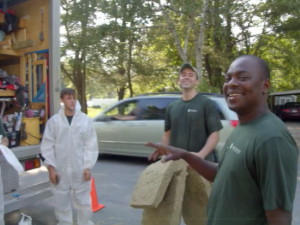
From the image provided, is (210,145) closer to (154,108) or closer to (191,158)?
(191,158)

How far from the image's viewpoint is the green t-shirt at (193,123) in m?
3.06

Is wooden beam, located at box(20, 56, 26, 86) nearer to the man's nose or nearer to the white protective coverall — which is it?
the white protective coverall

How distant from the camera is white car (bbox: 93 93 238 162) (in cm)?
752

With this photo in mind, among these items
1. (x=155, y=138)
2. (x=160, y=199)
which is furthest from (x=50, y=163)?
(x=155, y=138)

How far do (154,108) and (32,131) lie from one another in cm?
374

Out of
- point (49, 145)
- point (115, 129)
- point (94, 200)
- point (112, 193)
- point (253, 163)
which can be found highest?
point (253, 163)

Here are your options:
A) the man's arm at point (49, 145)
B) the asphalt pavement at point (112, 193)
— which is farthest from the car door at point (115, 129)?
the man's arm at point (49, 145)

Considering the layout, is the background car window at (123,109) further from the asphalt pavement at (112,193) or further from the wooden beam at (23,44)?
the wooden beam at (23,44)

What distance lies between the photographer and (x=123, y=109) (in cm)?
809

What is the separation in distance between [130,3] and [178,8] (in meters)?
2.47

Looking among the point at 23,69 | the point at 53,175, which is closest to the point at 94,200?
the point at 53,175

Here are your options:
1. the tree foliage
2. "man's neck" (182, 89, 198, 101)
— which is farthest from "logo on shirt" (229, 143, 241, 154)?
the tree foliage

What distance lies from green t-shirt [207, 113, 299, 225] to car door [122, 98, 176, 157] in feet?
19.2

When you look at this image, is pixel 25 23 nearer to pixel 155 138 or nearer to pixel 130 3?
pixel 155 138
